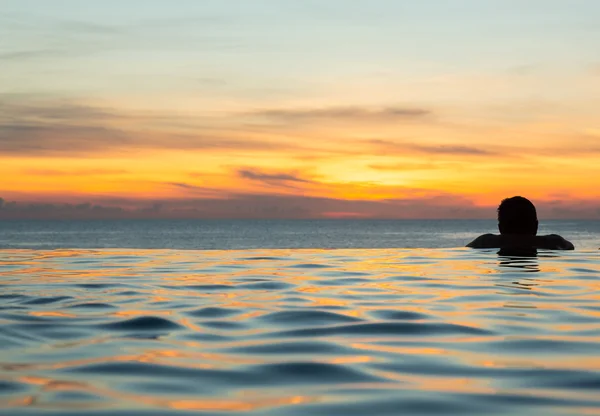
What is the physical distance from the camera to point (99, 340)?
19.5 ft

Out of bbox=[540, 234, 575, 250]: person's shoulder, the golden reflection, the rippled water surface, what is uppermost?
bbox=[540, 234, 575, 250]: person's shoulder

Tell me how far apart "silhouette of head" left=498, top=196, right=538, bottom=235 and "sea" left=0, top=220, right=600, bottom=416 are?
2168 millimetres

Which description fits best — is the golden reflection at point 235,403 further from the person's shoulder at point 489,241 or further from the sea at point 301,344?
the person's shoulder at point 489,241

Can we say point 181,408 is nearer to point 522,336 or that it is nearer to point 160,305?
point 522,336

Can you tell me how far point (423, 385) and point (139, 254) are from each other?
45.7ft

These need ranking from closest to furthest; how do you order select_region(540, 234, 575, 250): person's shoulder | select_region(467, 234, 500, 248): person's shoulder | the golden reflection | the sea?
1. the golden reflection
2. the sea
3. select_region(467, 234, 500, 248): person's shoulder
4. select_region(540, 234, 575, 250): person's shoulder

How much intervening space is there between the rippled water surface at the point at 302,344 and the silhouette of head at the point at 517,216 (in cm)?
226

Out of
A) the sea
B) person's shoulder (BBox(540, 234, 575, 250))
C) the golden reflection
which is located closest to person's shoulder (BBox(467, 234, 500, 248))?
person's shoulder (BBox(540, 234, 575, 250))

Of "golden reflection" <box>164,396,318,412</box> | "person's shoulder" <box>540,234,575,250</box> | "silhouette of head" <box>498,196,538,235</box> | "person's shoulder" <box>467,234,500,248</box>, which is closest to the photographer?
"golden reflection" <box>164,396,318,412</box>

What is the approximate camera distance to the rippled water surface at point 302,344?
411 centimetres

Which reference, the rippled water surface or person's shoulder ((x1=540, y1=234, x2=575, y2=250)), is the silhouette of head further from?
the rippled water surface

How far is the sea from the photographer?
4090 millimetres

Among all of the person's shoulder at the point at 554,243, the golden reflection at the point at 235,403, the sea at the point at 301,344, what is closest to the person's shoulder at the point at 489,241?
the person's shoulder at the point at 554,243

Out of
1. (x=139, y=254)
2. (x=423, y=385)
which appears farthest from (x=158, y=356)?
(x=139, y=254)
